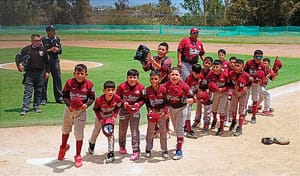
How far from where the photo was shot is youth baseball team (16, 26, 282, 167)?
5699 mm

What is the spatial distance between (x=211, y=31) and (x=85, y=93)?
136 feet

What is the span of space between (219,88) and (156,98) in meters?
1.75

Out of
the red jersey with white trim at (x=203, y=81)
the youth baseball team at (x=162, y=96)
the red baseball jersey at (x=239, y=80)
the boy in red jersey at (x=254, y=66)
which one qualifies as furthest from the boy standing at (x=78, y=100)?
the boy in red jersey at (x=254, y=66)

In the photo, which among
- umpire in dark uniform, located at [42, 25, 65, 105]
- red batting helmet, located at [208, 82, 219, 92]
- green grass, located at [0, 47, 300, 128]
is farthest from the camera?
umpire in dark uniform, located at [42, 25, 65, 105]

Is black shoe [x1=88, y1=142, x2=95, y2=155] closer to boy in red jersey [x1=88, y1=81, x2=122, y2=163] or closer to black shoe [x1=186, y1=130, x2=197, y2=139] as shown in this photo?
boy in red jersey [x1=88, y1=81, x2=122, y2=163]

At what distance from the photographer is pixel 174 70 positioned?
606 centimetres

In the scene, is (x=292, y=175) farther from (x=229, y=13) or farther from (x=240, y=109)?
(x=229, y=13)

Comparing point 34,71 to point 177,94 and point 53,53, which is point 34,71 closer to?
point 53,53

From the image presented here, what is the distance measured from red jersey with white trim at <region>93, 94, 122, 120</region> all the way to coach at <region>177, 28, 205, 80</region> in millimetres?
2182

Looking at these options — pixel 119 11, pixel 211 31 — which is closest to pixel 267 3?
pixel 211 31

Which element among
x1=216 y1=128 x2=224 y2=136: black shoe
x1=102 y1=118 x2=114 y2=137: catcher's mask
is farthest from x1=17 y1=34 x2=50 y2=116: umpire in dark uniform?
x1=216 y1=128 x2=224 y2=136: black shoe

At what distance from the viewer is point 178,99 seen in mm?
6000

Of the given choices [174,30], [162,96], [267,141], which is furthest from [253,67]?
[174,30]

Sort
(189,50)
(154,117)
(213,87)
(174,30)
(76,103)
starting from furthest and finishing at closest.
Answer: (174,30) → (189,50) → (213,87) → (154,117) → (76,103)
